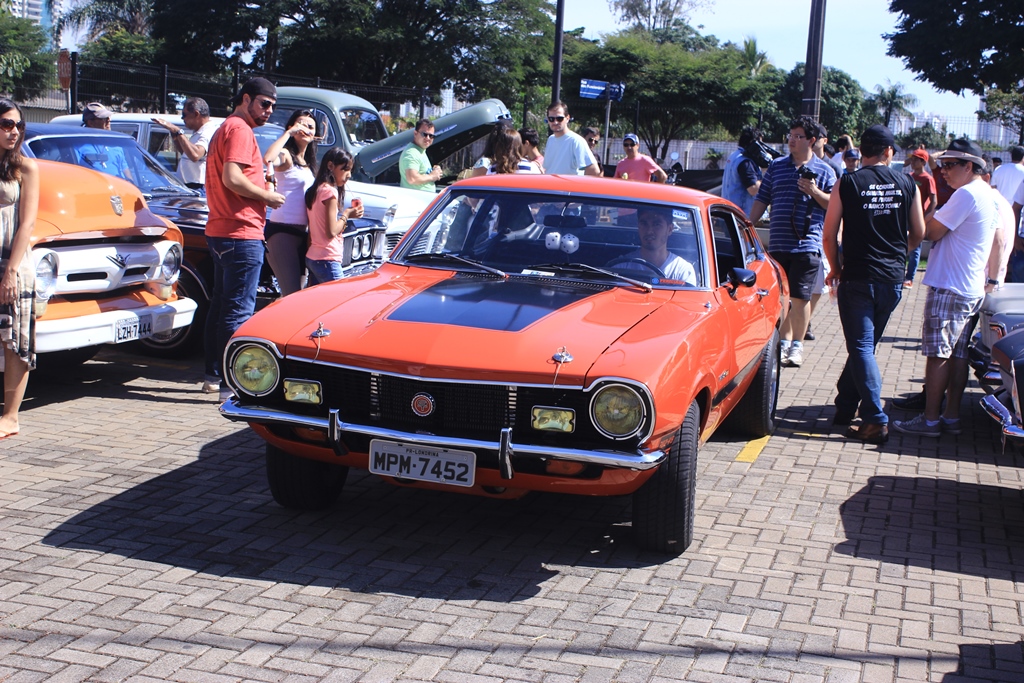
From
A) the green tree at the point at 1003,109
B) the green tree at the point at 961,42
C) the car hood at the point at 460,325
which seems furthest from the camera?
the green tree at the point at 1003,109

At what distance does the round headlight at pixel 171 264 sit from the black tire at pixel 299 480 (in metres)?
2.94

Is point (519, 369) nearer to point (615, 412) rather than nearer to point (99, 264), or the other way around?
point (615, 412)

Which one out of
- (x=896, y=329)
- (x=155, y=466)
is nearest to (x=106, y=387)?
(x=155, y=466)

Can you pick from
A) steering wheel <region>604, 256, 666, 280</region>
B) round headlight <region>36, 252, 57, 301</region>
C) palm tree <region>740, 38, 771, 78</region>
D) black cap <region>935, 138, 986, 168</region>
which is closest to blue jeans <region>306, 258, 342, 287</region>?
round headlight <region>36, 252, 57, 301</region>

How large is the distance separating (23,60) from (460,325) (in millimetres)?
27494

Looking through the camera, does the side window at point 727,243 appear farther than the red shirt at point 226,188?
No

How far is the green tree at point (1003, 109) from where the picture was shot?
45344mm

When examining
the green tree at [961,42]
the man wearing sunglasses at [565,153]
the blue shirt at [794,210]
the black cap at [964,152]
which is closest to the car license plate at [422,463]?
the black cap at [964,152]

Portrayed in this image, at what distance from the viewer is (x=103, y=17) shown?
52.7 meters

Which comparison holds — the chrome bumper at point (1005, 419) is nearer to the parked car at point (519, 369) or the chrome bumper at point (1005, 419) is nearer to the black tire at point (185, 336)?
the parked car at point (519, 369)

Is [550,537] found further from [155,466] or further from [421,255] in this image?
[155,466]

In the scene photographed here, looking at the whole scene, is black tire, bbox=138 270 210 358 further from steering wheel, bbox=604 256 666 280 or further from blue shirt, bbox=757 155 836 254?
blue shirt, bbox=757 155 836 254

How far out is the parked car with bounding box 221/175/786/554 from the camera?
4.33m

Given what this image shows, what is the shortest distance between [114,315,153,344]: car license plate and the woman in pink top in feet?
3.84
